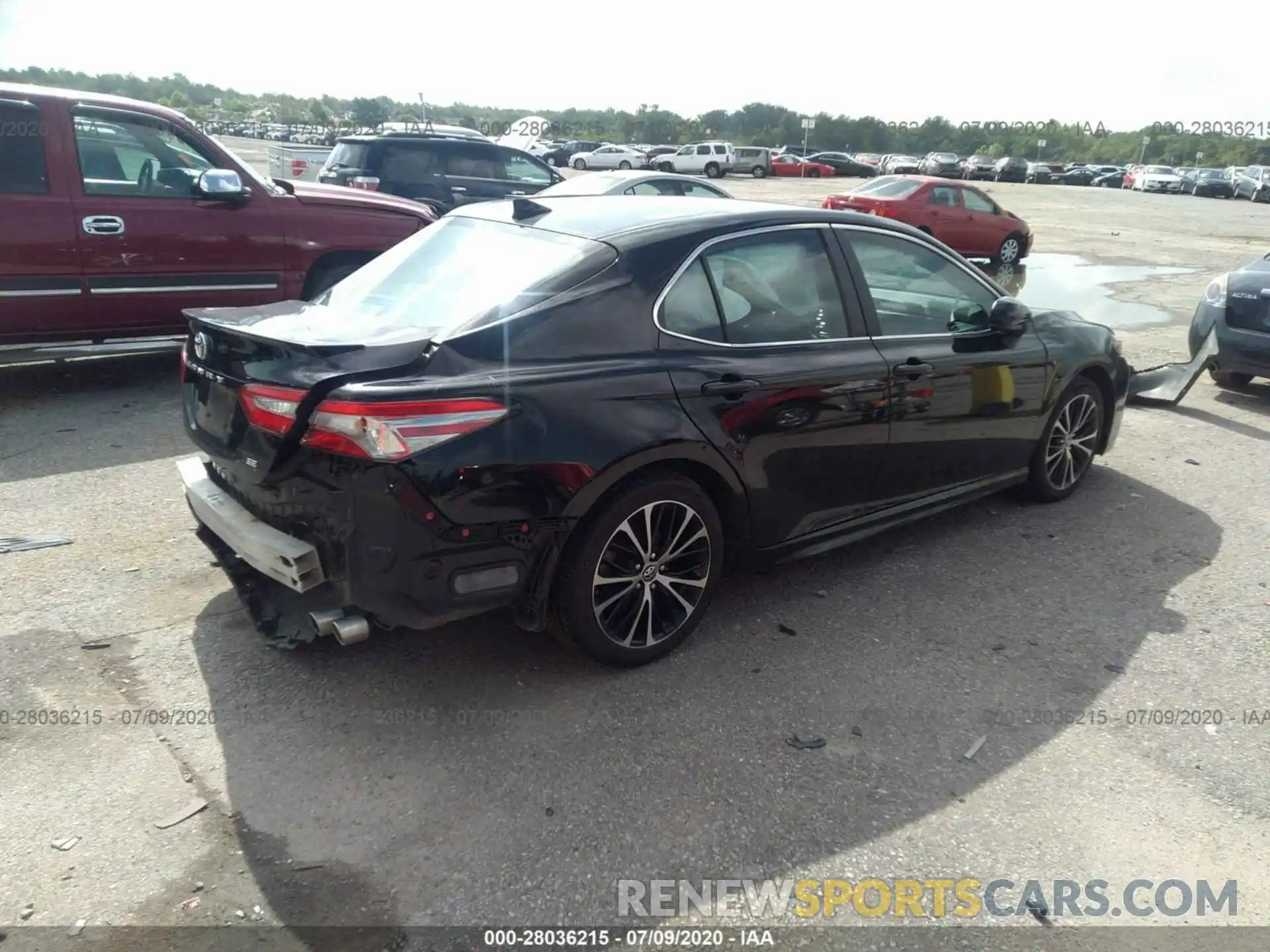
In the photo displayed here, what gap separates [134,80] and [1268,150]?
96286 mm

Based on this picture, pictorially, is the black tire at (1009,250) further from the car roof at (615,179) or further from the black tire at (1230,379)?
the black tire at (1230,379)

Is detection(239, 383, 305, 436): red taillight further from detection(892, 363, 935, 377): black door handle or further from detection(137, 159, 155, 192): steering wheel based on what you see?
detection(137, 159, 155, 192): steering wheel

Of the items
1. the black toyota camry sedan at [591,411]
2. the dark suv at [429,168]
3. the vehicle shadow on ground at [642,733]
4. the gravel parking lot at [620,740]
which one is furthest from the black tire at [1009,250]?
the vehicle shadow on ground at [642,733]

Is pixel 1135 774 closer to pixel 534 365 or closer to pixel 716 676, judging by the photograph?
pixel 716 676

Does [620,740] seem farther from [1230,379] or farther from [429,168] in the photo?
[429,168]

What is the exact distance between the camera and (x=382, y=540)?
9.58ft

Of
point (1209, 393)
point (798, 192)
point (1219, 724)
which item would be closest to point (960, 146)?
point (798, 192)

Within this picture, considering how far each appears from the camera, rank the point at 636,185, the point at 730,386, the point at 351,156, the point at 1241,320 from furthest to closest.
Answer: the point at 351,156 < the point at 636,185 < the point at 1241,320 < the point at 730,386

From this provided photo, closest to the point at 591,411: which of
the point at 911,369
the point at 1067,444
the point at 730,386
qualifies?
the point at 730,386

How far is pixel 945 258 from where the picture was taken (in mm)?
4688

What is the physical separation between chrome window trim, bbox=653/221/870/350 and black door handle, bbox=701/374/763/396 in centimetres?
15

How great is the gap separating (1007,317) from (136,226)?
5685 mm

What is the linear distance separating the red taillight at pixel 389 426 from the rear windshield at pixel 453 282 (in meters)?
0.34

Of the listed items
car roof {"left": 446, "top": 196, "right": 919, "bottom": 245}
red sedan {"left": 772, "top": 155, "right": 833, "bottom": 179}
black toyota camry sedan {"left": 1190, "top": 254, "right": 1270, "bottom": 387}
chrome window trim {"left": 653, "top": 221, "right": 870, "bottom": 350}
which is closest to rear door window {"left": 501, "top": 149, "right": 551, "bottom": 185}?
black toyota camry sedan {"left": 1190, "top": 254, "right": 1270, "bottom": 387}
